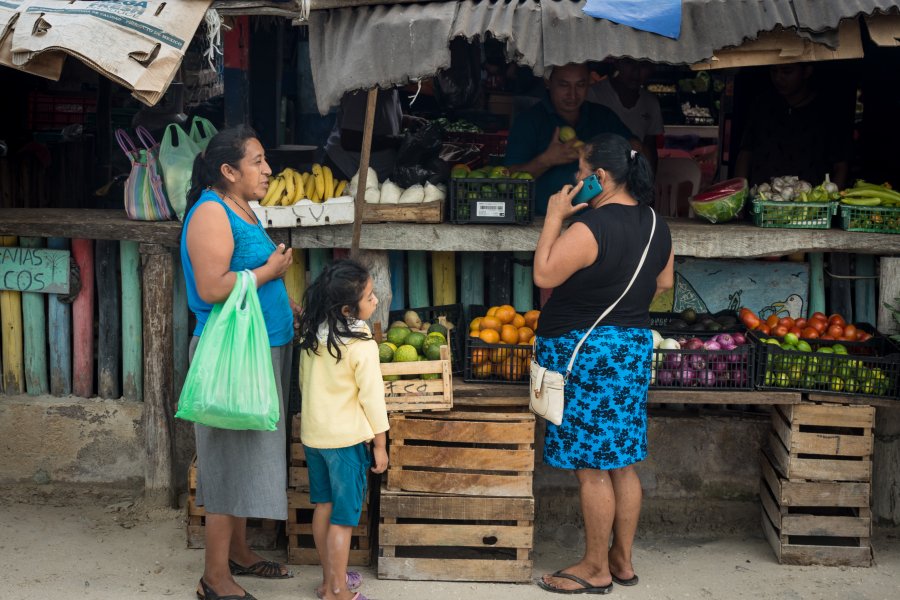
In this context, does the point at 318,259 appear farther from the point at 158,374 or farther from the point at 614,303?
the point at 614,303

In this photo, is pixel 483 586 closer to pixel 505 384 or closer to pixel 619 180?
pixel 505 384

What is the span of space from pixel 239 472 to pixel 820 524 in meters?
2.99

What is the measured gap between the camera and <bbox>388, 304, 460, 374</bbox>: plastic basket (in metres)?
5.62

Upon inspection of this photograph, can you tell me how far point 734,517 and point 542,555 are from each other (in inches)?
46.2

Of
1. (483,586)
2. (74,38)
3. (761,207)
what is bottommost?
(483,586)

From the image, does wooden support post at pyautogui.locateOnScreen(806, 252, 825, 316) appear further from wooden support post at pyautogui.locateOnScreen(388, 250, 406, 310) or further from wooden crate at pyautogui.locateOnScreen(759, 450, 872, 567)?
wooden support post at pyautogui.locateOnScreen(388, 250, 406, 310)

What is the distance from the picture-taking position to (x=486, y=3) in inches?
196

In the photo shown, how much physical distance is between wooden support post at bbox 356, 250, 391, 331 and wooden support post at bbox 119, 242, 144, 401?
4.43 feet

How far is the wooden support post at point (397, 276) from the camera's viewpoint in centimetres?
592

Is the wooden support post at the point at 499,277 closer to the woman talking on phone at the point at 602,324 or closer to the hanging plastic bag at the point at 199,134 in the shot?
the woman talking on phone at the point at 602,324

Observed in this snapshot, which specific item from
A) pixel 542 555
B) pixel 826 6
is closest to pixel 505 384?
pixel 542 555

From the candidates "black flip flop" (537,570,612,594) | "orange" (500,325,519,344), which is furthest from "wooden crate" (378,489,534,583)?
"orange" (500,325,519,344)

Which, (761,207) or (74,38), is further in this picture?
(761,207)

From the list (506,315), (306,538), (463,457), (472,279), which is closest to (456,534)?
(463,457)
